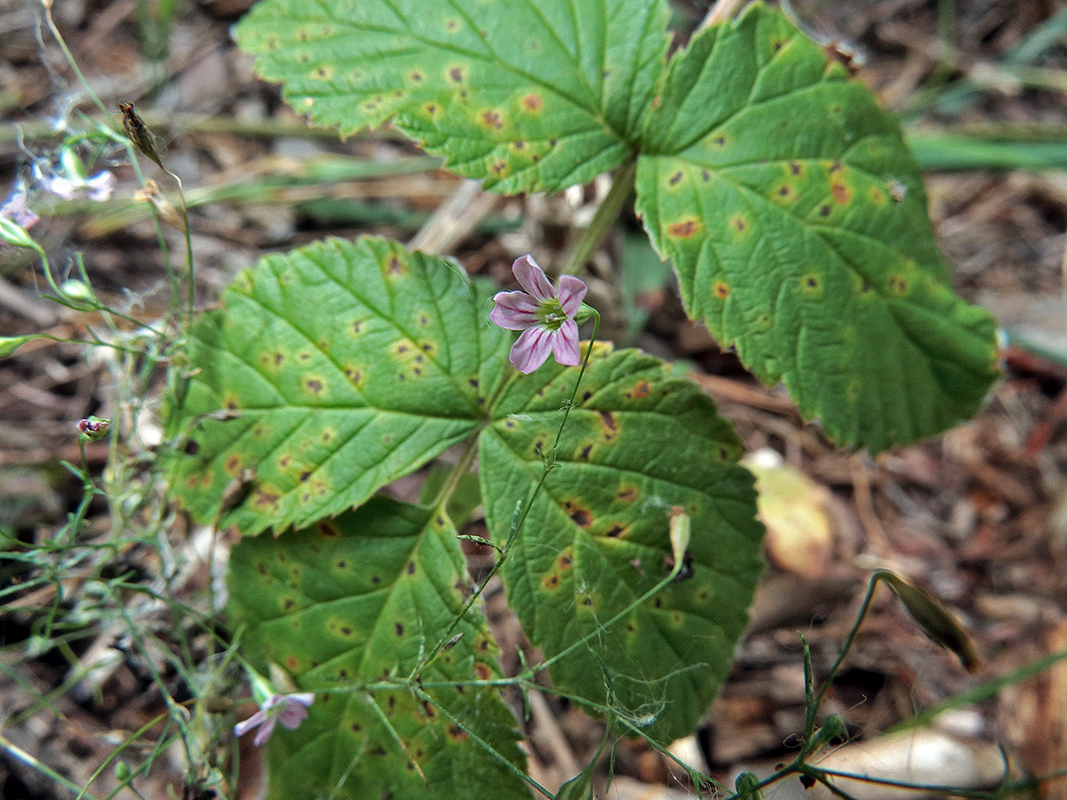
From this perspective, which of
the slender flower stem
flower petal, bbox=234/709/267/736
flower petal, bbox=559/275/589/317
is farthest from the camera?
flower petal, bbox=234/709/267/736

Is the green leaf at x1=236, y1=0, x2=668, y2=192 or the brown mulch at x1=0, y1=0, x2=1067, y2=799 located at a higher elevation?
the green leaf at x1=236, y1=0, x2=668, y2=192

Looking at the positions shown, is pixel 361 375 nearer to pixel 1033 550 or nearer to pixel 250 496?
pixel 250 496

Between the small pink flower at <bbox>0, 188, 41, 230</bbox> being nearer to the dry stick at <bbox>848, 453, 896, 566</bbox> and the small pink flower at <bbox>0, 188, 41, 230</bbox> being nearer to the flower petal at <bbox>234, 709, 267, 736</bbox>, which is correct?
the flower petal at <bbox>234, 709, 267, 736</bbox>

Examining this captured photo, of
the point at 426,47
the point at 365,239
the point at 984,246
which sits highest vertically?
the point at 426,47

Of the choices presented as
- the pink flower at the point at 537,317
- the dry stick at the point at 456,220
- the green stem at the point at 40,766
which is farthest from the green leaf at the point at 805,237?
the green stem at the point at 40,766

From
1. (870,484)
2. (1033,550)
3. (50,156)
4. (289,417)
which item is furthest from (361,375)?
(1033,550)

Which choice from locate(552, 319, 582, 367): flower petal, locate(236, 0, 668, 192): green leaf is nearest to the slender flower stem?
locate(552, 319, 582, 367): flower petal

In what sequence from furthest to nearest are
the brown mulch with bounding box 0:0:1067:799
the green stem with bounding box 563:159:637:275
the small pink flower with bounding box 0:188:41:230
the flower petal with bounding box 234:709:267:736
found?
the brown mulch with bounding box 0:0:1067:799, the green stem with bounding box 563:159:637:275, the small pink flower with bounding box 0:188:41:230, the flower petal with bounding box 234:709:267:736
